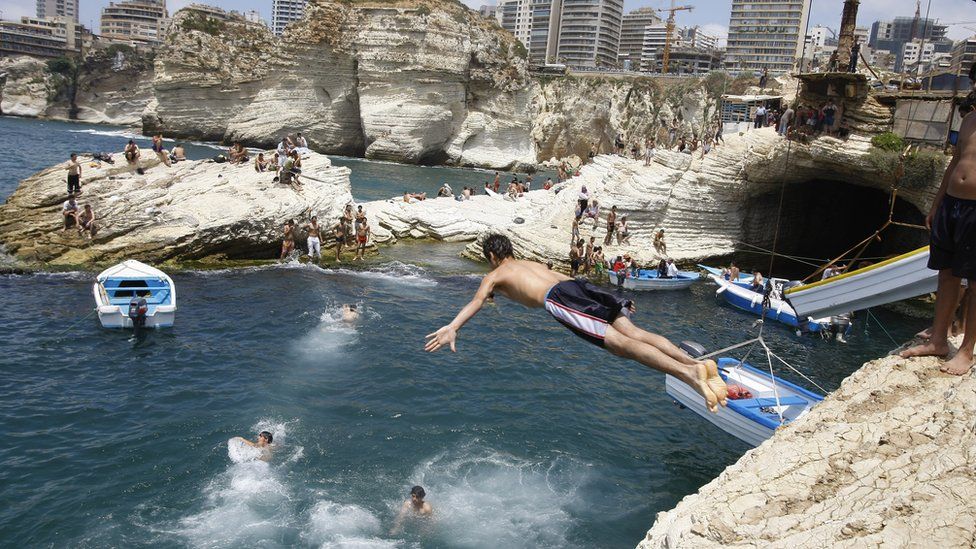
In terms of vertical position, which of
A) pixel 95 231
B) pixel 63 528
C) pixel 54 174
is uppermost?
pixel 54 174

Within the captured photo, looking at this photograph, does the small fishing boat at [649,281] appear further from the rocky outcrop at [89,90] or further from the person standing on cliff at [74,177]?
the rocky outcrop at [89,90]

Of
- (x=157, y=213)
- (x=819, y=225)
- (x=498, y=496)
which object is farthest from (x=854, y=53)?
(x=157, y=213)

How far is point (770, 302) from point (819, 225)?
1205 centimetres

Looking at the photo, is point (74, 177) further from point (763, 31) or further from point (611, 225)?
point (763, 31)

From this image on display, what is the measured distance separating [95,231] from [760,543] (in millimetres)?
24229

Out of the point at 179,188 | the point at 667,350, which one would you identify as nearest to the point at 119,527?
the point at 667,350

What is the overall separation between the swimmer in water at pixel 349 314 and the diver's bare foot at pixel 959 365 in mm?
16346

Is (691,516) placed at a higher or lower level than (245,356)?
higher

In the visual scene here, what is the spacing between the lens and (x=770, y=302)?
2409cm

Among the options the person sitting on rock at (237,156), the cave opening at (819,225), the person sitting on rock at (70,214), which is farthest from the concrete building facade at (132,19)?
the cave opening at (819,225)

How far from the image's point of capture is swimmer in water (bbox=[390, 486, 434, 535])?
10789mm

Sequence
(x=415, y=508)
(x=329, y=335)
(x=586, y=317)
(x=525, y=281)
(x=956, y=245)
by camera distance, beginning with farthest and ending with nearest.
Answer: (x=329, y=335) < (x=415, y=508) < (x=525, y=281) < (x=586, y=317) < (x=956, y=245)

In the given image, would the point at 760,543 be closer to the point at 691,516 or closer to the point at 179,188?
the point at 691,516

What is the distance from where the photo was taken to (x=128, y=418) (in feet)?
44.4
